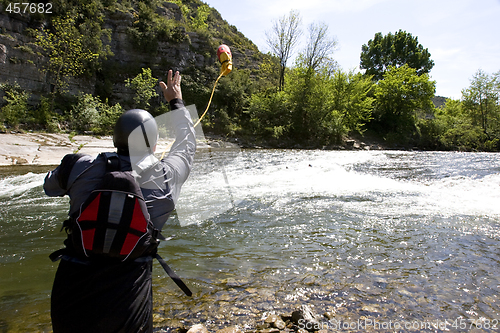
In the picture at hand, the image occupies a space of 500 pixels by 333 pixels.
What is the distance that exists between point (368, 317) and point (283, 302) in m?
0.91

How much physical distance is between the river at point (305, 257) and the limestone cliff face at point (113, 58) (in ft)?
60.7

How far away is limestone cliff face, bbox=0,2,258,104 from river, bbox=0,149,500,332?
18507mm

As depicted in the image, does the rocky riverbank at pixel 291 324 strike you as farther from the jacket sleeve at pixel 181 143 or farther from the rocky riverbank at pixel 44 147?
the rocky riverbank at pixel 44 147

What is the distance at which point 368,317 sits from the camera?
2.85 m

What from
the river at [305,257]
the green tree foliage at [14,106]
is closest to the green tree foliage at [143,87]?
the green tree foliage at [14,106]

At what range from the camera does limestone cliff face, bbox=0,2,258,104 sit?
21047mm

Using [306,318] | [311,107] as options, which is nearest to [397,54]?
[311,107]

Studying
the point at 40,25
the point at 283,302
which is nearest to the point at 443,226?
the point at 283,302

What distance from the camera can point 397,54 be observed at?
179ft

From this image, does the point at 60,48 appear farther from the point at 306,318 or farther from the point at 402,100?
the point at 402,100

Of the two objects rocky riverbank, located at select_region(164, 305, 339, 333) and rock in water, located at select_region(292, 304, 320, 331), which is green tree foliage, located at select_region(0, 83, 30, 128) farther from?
rock in water, located at select_region(292, 304, 320, 331)

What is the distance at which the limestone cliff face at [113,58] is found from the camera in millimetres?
21047

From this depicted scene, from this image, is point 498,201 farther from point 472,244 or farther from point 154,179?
point 154,179

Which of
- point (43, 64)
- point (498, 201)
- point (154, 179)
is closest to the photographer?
point (154, 179)
